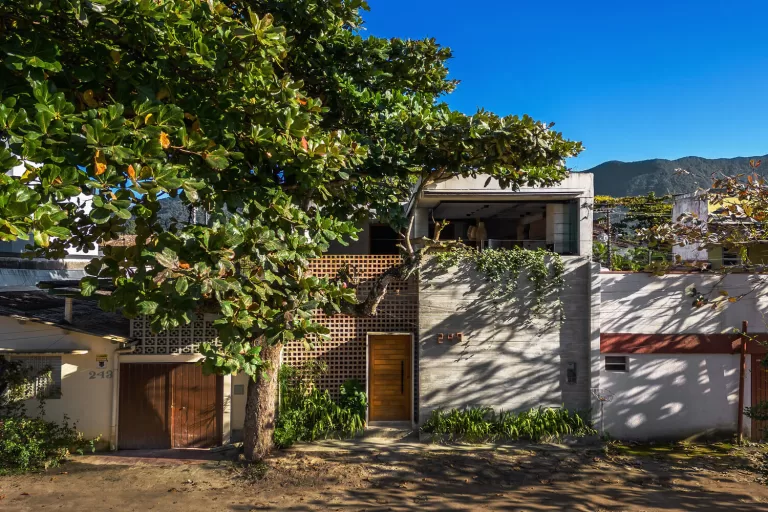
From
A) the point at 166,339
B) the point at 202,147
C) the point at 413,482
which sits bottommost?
the point at 413,482

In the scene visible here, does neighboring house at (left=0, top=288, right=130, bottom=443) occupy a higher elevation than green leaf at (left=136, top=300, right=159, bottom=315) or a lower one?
lower

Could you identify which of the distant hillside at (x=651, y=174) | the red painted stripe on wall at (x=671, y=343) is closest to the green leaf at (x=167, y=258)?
the red painted stripe on wall at (x=671, y=343)

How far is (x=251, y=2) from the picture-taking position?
26.3 feet

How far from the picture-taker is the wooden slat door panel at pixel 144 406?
9945mm

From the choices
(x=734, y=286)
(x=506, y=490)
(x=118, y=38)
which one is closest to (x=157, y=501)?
(x=506, y=490)

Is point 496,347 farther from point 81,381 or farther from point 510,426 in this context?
point 81,381

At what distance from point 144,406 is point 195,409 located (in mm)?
959

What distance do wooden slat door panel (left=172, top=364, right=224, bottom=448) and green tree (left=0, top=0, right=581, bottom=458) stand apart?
298 cm

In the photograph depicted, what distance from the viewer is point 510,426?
10047 millimetres

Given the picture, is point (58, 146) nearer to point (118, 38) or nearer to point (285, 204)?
point (118, 38)

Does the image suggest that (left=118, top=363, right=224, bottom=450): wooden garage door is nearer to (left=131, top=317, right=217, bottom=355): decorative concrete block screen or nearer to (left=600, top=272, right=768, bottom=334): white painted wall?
(left=131, top=317, right=217, bottom=355): decorative concrete block screen

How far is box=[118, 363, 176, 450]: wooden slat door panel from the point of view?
9945mm

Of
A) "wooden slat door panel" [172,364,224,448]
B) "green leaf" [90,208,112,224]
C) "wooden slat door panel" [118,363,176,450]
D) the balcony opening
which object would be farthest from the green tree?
the balcony opening

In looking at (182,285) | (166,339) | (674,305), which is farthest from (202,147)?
(674,305)
